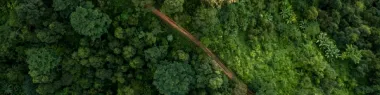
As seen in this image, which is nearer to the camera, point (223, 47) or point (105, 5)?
point (105, 5)

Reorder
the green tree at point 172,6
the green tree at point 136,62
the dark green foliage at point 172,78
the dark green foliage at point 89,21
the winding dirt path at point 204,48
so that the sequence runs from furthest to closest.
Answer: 1. the winding dirt path at point 204,48
2. the green tree at point 136,62
3. the dark green foliage at point 172,78
4. the green tree at point 172,6
5. the dark green foliage at point 89,21

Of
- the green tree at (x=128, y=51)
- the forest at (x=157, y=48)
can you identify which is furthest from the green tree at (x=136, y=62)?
the green tree at (x=128, y=51)

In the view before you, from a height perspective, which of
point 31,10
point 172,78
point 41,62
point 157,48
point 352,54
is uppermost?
point 31,10

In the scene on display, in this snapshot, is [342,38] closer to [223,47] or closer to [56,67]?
[223,47]

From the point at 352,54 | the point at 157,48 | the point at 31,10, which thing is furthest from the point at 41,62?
the point at 352,54

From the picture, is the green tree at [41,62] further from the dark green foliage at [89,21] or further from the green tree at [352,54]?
the green tree at [352,54]

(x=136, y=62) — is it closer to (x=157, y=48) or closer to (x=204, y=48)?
(x=157, y=48)

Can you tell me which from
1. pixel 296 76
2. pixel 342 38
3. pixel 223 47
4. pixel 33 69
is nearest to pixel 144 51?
pixel 223 47
